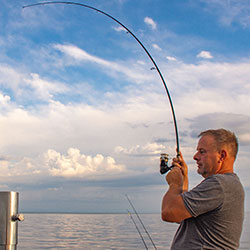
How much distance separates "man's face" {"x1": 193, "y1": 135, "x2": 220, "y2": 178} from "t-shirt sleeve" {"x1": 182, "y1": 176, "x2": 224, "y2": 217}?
0.55ft

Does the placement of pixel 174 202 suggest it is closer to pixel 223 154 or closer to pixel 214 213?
pixel 214 213

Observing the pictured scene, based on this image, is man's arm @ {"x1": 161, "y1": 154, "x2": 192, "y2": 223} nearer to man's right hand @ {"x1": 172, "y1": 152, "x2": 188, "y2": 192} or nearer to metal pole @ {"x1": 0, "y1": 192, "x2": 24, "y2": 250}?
man's right hand @ {"x1": 172, "y1": 152, "x2": 188, "y2": 192}

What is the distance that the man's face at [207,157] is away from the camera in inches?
97.3

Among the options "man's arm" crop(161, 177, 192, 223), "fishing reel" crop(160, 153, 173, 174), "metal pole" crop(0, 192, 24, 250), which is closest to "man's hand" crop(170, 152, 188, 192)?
"fishing reel" crop(160, 153, 173, 174)

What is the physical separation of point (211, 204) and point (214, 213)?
8cm

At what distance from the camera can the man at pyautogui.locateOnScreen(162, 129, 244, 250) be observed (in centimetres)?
230

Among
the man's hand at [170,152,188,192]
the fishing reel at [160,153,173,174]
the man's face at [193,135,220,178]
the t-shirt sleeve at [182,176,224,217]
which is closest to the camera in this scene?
the t-shirt sleeve at [182,176,224,217]

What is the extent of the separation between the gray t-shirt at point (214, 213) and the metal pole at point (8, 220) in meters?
1.17

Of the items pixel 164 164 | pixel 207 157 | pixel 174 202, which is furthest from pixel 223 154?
pixel 164 164

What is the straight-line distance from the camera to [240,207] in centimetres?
239

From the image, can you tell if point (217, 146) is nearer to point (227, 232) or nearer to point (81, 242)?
point (227, 232)

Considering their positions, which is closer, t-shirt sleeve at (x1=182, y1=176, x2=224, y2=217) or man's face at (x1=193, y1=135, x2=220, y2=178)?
t-shirt sleeve at (x1=182, y1=176, x2=224, y2=217)

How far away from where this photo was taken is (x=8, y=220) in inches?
111

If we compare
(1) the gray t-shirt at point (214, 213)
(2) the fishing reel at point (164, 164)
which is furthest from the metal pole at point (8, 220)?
(1) the gray t-shirt at point (214, 213)
